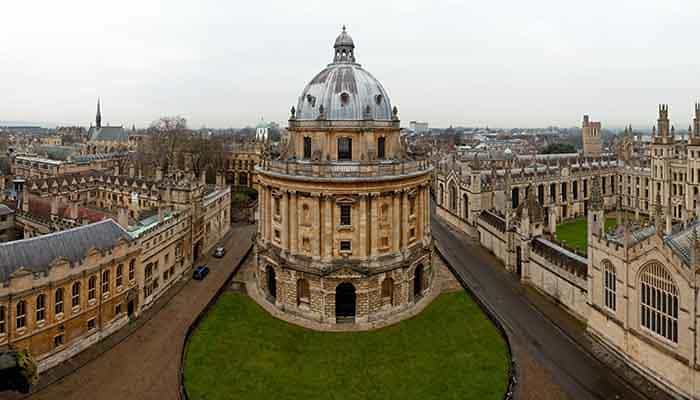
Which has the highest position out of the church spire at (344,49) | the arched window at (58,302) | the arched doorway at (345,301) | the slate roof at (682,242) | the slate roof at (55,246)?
the church spire at (344,49)

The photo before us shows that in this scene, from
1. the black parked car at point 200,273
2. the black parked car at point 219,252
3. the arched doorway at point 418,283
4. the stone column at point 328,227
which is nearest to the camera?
the stone column at point 328,227

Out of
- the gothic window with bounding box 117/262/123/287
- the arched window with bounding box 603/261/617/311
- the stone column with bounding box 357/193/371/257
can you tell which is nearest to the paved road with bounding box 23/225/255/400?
the gothic window with bounding box 117/262/123/287

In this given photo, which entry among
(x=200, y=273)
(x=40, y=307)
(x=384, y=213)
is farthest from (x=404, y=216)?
(x=40, y=307)

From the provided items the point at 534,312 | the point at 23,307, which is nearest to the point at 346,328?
the point at 534,312

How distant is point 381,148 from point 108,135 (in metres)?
135

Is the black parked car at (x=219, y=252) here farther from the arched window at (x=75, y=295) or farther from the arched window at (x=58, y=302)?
the arched window at (x=58, y=302)

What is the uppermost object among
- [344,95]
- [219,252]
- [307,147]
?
[344,95]

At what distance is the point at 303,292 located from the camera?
3791cm

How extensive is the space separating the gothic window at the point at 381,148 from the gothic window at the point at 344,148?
2417mm

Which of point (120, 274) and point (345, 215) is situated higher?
point (345, 215)

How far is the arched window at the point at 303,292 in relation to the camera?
37591 mm

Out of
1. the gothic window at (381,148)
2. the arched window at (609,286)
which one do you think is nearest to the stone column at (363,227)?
the gothic window at (381,148)

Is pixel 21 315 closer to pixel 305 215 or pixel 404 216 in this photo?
pixel 305 215

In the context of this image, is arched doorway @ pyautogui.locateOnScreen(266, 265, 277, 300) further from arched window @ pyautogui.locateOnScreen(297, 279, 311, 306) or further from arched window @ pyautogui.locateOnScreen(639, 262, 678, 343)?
arched window @ pyautogui.locateOnScreen(639, 262, 678, 343)
